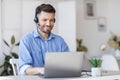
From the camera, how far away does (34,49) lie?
2.67 metres

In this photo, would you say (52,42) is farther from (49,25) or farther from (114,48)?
(114,48)

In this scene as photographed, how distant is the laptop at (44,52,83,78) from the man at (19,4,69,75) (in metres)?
0.47

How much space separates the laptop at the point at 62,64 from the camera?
206 centimetres

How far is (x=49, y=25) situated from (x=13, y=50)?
6.99 ft

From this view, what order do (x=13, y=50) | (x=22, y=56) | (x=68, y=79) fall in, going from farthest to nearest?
(x=13, y=50) < (x=22, y=56) < (x=68, y=79)

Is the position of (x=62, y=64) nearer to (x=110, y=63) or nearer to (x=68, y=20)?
(x=68, y=20)

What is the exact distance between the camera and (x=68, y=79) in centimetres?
203

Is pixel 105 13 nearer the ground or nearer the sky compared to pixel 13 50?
nearer the sky

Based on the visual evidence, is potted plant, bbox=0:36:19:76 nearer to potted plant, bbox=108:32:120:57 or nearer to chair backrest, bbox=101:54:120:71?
chair backrest, bbox=101:54:120:71

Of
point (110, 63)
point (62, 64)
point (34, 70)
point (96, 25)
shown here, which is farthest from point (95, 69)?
point (96, 25)

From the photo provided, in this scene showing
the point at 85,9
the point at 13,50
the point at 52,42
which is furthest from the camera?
the point at 85,9

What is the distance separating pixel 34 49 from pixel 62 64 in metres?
0.65

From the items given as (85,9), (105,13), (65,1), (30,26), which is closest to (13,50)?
(30,26)

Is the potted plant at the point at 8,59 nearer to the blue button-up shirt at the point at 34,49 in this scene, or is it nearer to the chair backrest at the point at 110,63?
the chair backrest at the point at 110,63
